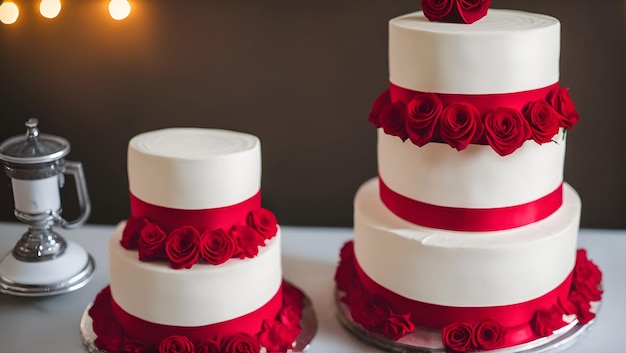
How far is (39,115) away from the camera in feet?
8.13

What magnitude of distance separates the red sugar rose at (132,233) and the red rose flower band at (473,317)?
21.5 inches

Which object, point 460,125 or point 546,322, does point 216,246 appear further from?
point 546,322

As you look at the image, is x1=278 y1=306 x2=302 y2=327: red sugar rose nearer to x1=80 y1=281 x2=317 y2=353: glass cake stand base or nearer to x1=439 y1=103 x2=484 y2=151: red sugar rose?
x1=80 y1=281 x2=317 y2=353: glass cake stand base

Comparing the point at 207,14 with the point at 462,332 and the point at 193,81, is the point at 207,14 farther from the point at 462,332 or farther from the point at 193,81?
the point at 462,332

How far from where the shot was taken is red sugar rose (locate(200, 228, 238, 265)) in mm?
1712

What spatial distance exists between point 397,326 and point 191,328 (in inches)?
18.3

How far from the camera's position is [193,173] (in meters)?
1.70

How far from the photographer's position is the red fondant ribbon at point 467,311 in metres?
1.79

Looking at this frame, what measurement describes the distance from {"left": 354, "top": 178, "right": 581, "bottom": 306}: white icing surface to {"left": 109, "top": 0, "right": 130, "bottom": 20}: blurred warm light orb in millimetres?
1035

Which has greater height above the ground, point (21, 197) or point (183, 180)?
point (183, 180)

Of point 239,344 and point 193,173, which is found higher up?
point 193,173

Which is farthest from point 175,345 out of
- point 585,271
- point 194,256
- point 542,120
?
point 585,271

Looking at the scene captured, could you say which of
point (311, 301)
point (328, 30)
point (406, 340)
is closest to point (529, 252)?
point (406, 340)

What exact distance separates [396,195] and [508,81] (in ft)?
1.22
